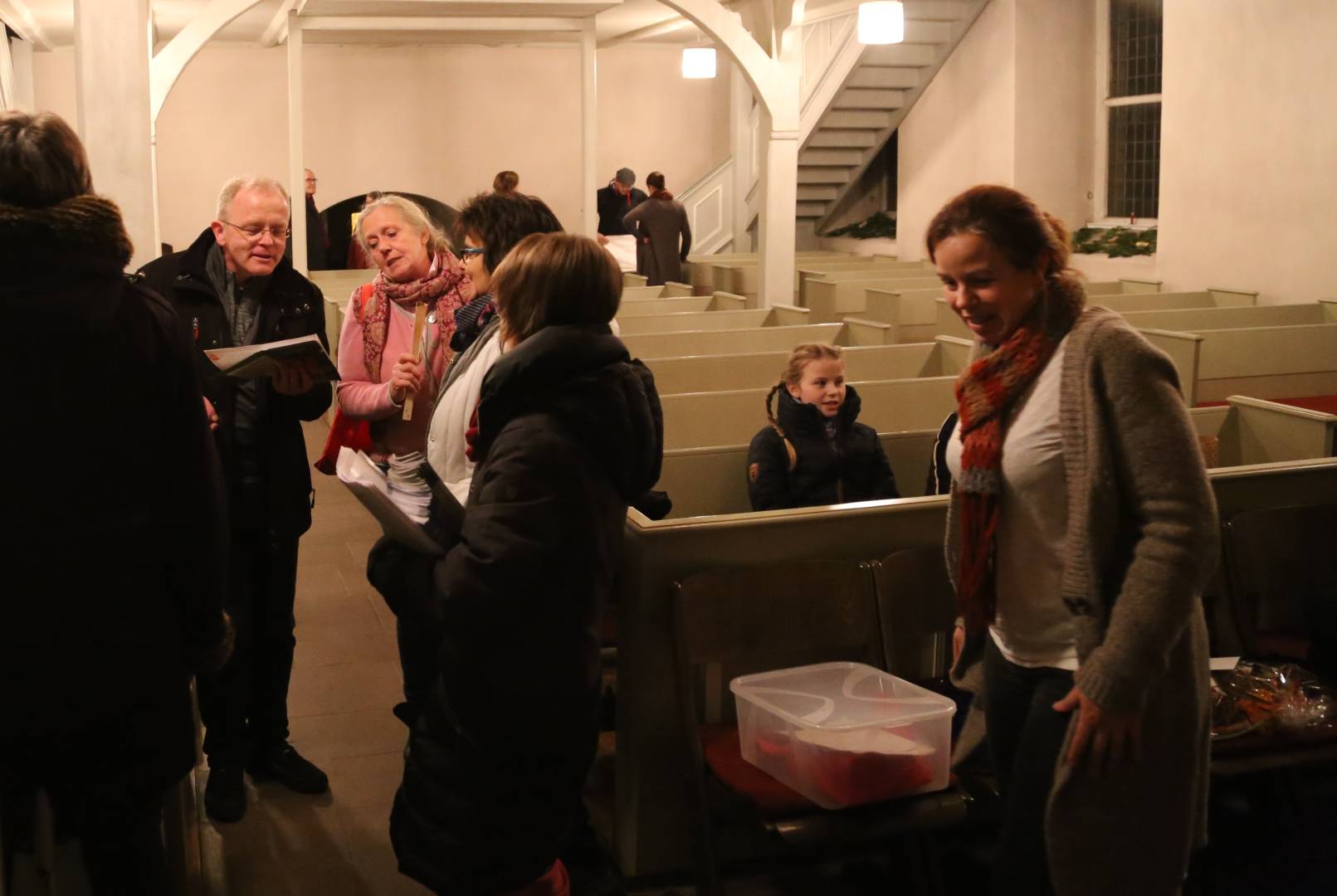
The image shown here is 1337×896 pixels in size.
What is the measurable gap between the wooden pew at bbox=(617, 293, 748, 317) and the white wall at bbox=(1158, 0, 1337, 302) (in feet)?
11.3

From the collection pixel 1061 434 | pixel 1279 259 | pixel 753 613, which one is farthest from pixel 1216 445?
pixel 1279 259

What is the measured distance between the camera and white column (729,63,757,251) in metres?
15.9

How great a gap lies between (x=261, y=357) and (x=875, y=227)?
12599 mm

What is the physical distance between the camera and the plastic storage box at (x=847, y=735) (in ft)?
8.89

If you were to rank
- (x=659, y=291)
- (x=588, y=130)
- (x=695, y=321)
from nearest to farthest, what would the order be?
(x=695, y=321)
(x=659, y=291)
(x=588, y=130)

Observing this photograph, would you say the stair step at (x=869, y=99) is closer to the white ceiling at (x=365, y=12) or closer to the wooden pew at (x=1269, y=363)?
the white ceiling at (x=365, y=12)

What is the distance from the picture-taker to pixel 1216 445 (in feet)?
15.0

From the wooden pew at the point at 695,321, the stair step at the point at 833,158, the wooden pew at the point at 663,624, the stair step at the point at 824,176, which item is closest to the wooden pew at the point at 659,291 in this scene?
the wooden pew at the point at 695,321

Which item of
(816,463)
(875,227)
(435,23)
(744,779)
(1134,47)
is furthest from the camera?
(875,227)

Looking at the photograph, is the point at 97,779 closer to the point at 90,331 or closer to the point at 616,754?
the point at 90,331

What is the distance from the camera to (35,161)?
190 cm

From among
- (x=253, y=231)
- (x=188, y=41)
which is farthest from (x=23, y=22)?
(x=253, y=231)

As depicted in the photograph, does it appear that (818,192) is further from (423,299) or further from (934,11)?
(423,299)

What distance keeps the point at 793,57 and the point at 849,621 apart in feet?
22.8
